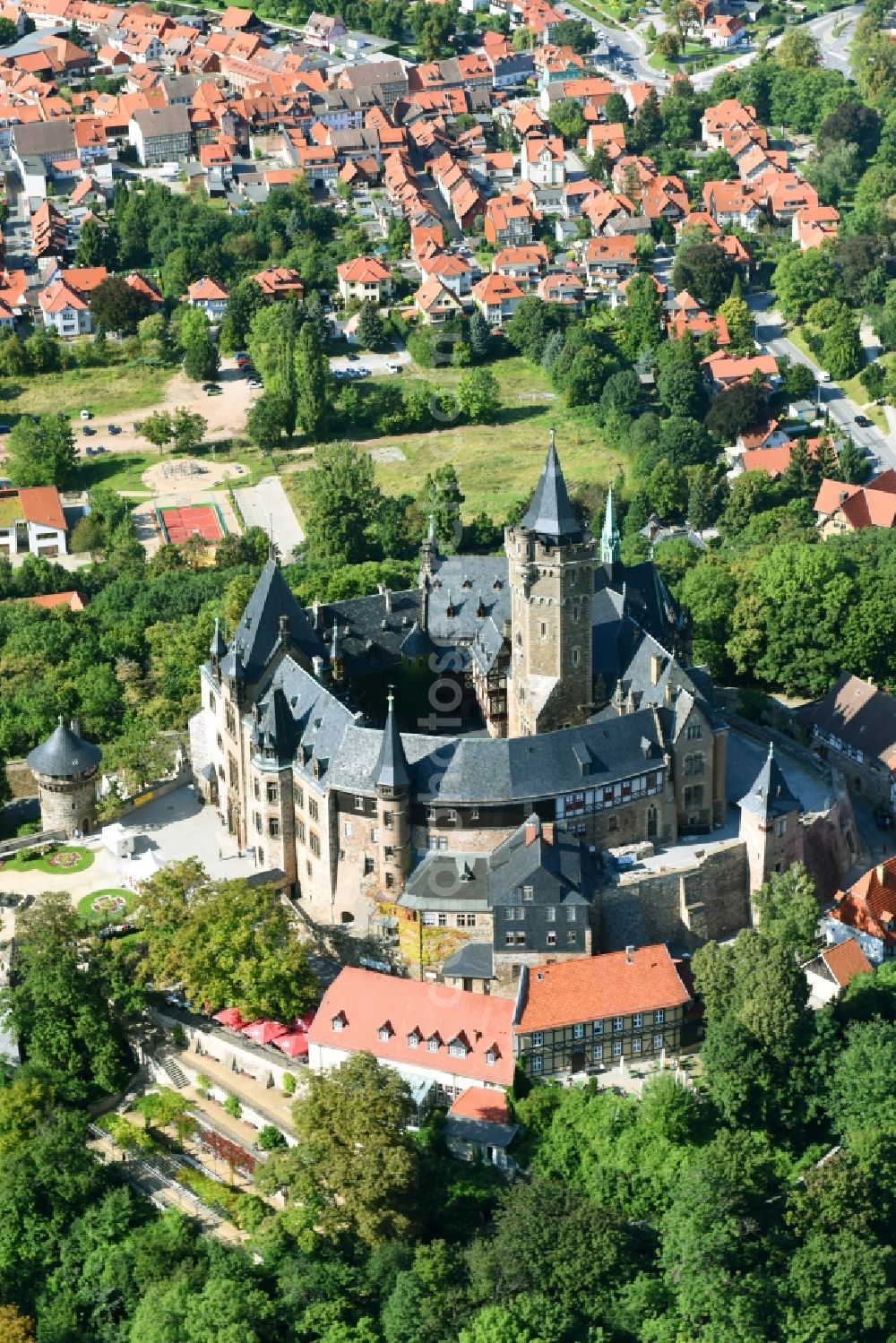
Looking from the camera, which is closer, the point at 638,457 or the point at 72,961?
the point at 72,961

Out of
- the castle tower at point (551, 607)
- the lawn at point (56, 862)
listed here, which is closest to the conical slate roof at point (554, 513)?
the castle tower at point (551, 607)

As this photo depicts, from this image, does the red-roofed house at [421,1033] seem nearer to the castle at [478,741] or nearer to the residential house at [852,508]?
the castle at [478,741]

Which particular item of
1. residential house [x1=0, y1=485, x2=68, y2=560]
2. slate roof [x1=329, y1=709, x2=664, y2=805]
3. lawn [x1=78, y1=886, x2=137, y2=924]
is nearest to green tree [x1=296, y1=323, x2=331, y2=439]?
residential house [x1=0, y1=485, x2=68, y2=560]

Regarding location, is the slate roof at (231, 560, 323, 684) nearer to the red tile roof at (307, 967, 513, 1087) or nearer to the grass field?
the red tile roof at (307, 967, 513, 1087)

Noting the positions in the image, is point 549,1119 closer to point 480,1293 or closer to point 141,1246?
point 480,1293

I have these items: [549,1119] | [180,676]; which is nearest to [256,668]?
[180,676]

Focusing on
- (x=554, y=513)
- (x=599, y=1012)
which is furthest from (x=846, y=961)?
(x=554, y=513)
